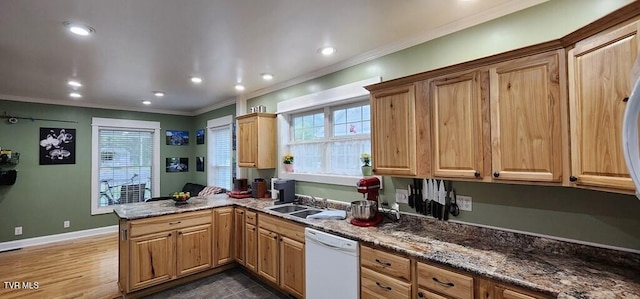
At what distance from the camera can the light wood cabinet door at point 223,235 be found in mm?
3604

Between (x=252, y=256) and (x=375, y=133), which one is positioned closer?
(x=375, y=133)

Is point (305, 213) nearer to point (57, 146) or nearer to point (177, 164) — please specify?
point (177, 164)

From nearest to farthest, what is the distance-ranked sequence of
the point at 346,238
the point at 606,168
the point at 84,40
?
the point at 606,168
the point at 346,238
the point at 84,40

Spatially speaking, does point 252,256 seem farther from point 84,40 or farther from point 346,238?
point 84,40

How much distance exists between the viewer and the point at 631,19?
1254 millimetres

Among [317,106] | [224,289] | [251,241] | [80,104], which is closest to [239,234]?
[251,241]

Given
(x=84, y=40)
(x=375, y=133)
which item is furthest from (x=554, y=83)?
(x=84, y=40)

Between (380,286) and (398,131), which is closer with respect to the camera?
(380,286)

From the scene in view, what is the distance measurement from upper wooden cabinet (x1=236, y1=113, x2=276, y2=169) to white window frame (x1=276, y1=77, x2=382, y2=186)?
0.41ft

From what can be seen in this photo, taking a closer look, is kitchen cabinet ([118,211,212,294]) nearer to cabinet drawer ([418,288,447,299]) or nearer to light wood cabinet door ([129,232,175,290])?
light wood cabinet door ([129,232,175,290])

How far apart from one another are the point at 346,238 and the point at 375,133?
917 mm

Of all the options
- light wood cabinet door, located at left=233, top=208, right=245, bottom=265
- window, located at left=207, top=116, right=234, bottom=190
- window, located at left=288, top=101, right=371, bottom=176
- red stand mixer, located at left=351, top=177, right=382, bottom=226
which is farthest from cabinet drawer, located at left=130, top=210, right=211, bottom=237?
red stand mixer, located at left=351, top=177, right=382, bottom=226

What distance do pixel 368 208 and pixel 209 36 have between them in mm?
2010

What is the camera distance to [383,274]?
202cm
